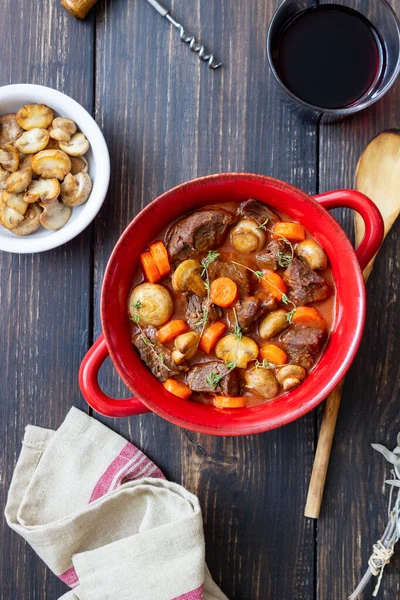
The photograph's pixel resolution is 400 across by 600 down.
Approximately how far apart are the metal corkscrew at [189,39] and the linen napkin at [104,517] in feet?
3.63

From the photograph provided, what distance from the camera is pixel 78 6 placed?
1.89 m

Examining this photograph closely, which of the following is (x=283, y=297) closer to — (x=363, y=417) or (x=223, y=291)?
(x=223, y=291)

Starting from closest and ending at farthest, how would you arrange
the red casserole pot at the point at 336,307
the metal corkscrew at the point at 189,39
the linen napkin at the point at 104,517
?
the red casserole pot at the point at 336,307, the linen napkin at the point at 104,517, the metal corkscrew at the point at 189,39

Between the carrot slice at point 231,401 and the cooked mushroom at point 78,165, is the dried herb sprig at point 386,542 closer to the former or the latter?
the carrot slice at point 231,401

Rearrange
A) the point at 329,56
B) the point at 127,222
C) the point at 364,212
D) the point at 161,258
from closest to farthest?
the point at 364,212 → the point at 161,258 → the point at 329,56 → the point at 127,222

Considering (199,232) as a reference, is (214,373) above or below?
below

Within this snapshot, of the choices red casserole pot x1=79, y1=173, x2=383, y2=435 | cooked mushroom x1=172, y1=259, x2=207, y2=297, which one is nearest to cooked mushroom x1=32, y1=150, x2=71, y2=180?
red casserole pot x1=79, y1=173, x2=383, y2=435

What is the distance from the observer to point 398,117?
Result: 193 cm

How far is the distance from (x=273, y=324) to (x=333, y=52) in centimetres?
78

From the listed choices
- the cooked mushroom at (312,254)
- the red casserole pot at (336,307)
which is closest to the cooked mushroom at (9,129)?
the red casserole pot at (336,307)

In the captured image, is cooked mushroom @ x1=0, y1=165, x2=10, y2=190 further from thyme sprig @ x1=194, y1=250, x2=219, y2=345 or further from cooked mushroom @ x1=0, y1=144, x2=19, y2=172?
thyme sprig @ x1=194, y1=250, x2=219, y2=345

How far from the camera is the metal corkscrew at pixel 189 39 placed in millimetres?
1927

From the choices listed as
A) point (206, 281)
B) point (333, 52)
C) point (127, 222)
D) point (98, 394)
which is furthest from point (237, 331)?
point (333, 52)

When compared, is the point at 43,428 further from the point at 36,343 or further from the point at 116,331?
the point at 116,331
